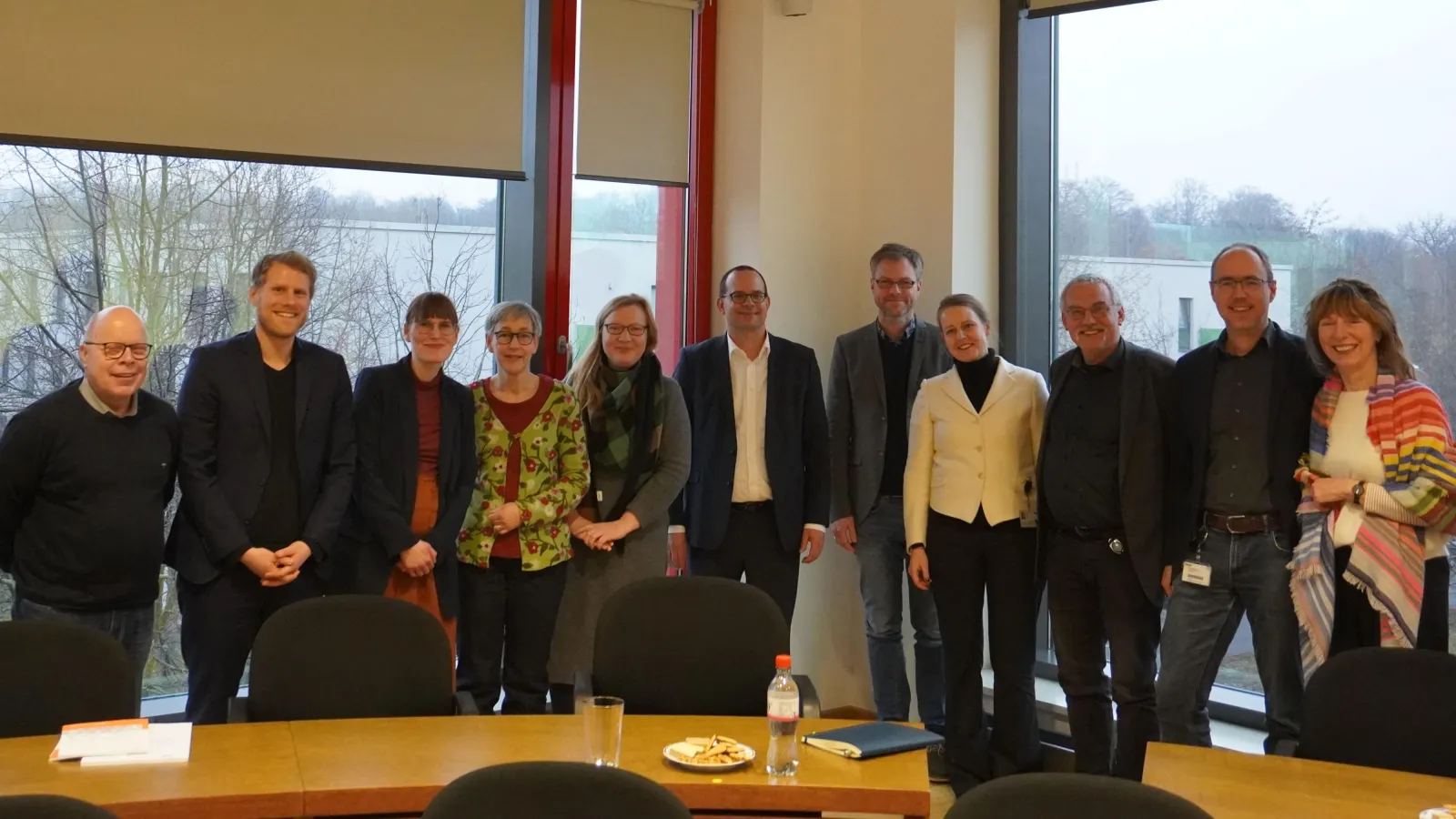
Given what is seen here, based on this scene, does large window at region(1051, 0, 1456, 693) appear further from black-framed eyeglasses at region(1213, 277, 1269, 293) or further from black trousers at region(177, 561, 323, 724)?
black trousers at region(177, 561, 323, 724)

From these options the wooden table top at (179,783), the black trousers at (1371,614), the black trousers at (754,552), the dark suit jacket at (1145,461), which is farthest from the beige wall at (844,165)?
the wooden table top at (179,783)

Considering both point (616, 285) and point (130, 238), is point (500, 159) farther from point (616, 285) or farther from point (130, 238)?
point (130, 238)

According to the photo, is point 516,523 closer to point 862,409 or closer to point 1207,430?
point 862,409

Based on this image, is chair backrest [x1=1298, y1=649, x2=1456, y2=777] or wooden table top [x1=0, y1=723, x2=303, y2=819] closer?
wooden table top [x1=0, y1=723, x2=303, y2=819]

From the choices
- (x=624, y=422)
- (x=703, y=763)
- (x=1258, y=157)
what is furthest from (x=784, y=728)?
(x=1258, y=157)

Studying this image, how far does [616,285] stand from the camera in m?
5.19

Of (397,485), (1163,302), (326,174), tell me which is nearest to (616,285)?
(326,174)

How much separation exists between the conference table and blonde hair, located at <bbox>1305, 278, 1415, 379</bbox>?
1.83 m

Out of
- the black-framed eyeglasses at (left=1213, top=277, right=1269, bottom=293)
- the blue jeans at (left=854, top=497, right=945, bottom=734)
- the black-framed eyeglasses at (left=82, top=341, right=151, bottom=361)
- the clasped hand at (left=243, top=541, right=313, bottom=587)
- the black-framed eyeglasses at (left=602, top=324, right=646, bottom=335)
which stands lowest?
the blue jeans at (left=854, top=497, right=945, bottom=734)

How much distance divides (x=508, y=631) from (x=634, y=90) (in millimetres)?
2342

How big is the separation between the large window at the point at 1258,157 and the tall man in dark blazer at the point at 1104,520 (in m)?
0.78

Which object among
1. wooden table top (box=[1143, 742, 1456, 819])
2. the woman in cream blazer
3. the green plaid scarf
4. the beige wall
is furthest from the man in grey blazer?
wooden table top (box=[1143, 742, 1456, 819])

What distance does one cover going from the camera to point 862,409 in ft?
15.4

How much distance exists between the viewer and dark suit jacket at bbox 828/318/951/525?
4629 millimetres
